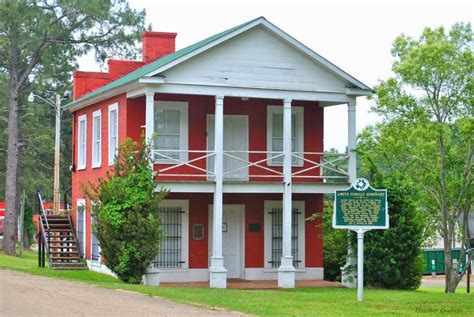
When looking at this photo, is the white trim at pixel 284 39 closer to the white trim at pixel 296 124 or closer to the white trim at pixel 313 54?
the white trim at pixel 313 54

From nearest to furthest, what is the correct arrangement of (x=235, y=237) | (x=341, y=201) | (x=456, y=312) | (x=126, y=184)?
(x=456, y=312) < (x=341, y=201) < (x=126, y=184) < (x=235, y=237)

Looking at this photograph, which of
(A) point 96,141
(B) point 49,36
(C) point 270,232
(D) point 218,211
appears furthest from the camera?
(B) point 49,36

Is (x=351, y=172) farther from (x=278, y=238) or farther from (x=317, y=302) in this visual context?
(x=317, y=302)

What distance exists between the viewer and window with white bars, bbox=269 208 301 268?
106 feet

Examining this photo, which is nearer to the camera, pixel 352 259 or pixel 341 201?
pixel 341 201

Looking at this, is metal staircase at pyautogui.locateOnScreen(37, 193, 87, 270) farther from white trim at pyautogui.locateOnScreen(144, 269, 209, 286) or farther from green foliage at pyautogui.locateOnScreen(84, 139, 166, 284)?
green foliage at pyautogui.locateOnScreen(84, 139, 166, 284)

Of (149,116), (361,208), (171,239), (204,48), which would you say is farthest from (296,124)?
(361,208)

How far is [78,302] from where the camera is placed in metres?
20.6

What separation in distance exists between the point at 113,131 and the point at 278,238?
6342 millimetres

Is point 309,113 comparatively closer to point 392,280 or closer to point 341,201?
point 392,280

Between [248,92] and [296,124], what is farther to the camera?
[296,124]

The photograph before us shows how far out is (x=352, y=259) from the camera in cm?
3053

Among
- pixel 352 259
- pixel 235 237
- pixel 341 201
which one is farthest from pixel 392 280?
pixel 341 201

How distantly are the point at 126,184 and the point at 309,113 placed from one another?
25.2 ft
